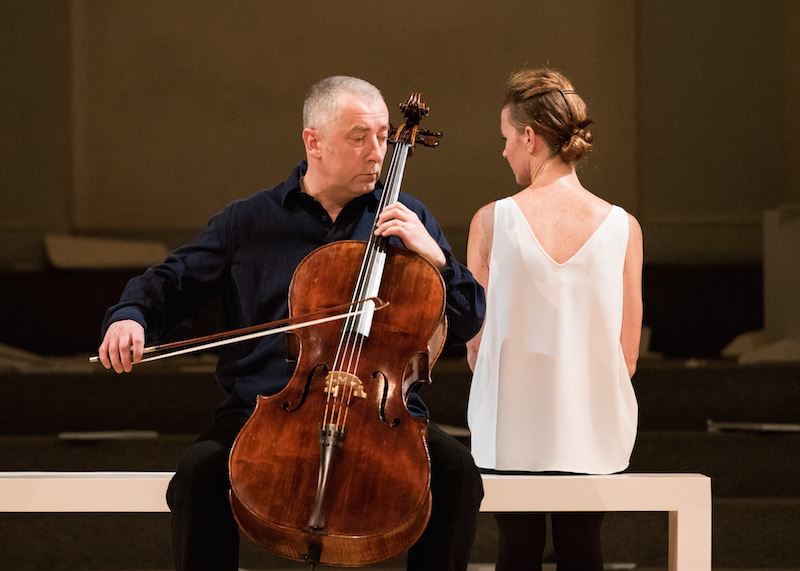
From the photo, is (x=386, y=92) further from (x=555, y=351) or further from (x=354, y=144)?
(x=555, y=351)

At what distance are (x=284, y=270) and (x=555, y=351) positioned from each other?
56 cm

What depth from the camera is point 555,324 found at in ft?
5.97

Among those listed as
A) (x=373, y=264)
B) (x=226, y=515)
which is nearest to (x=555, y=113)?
(x=373, y=264)

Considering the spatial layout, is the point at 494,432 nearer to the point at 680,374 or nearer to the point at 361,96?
the point at 361,96

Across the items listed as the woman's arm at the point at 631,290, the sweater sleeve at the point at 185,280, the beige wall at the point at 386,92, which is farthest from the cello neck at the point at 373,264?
the beige wall at the point at 386,92

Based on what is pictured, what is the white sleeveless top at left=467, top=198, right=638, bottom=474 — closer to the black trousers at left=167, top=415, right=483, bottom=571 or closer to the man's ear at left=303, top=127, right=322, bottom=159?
the black trousers at left=167, top=415, right=483, bottom=571

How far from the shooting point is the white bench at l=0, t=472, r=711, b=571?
5.79 feet

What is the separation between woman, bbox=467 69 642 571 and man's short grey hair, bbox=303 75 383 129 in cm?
32

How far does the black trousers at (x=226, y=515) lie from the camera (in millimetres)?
1557

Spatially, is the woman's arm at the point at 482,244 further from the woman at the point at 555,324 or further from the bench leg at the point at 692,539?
the bench leg at the point at 692,539

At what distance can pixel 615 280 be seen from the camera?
1842 millimetres

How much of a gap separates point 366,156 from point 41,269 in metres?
1.76

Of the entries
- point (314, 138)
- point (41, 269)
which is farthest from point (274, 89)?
point (314, 138)

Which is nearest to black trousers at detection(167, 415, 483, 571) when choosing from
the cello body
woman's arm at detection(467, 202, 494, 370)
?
the cello body
